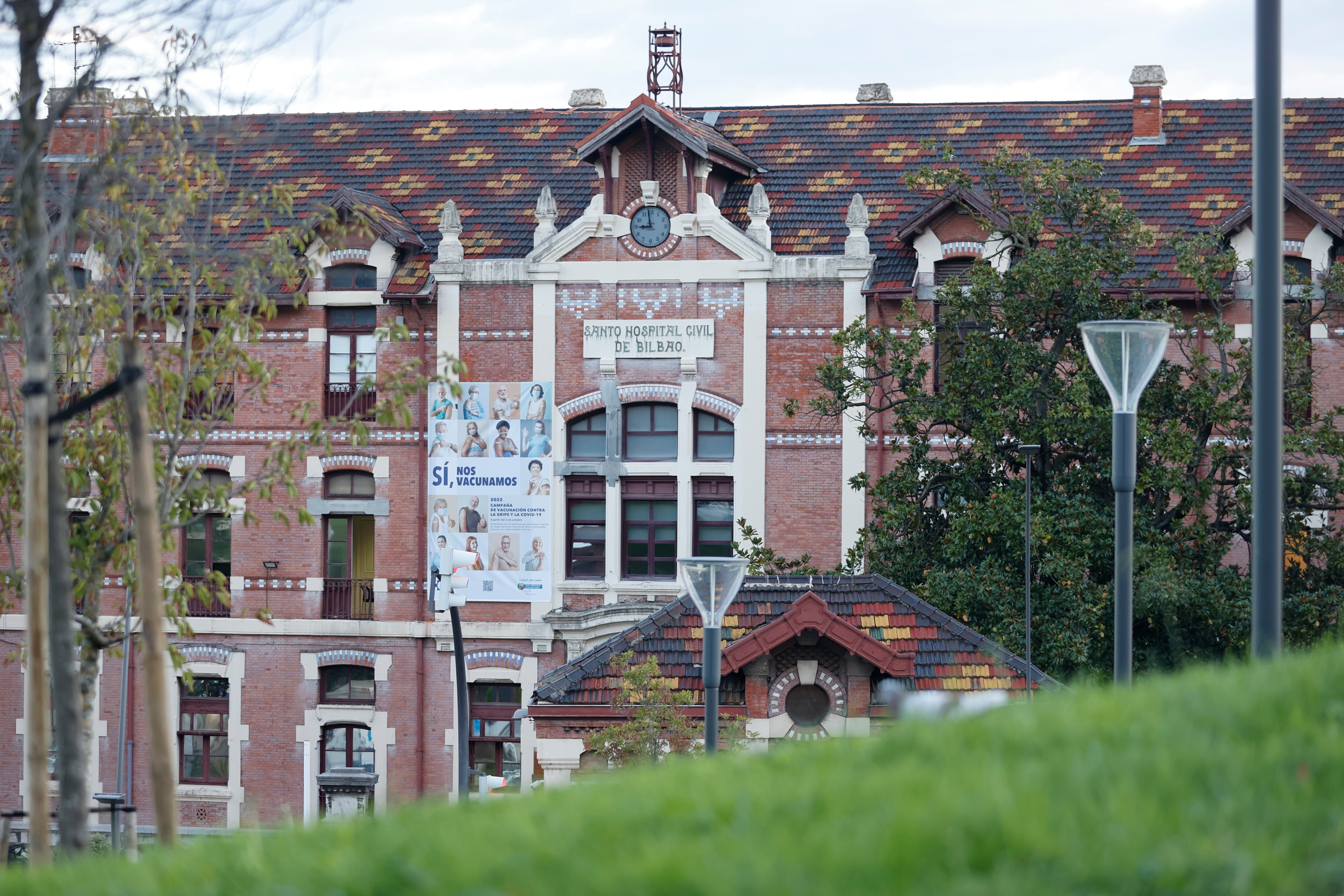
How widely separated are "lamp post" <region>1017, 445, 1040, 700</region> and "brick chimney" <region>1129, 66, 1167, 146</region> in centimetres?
1078

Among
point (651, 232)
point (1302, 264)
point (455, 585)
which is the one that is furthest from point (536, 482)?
point (1302, 264)

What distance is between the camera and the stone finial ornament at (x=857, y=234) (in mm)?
26906

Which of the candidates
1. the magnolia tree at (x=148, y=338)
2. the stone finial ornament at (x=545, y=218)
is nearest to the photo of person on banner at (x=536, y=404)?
the stone finial ornament at (x=545, y=218)

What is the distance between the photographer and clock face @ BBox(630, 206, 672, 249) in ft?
91.0

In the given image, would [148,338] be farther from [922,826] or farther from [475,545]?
[475,545]

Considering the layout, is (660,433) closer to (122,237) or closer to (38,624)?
(122,237)

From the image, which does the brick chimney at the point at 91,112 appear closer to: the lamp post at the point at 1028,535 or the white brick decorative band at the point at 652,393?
the lamp post at the point at 1028,535

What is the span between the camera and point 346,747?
94.4 ft

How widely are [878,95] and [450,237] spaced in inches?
410

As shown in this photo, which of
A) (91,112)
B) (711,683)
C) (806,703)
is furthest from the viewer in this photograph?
(806,703)

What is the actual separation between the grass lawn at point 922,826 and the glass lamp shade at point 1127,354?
14.7ft

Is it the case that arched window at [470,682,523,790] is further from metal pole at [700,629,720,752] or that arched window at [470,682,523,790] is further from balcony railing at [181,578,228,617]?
metal pole at [700,629,720,752]

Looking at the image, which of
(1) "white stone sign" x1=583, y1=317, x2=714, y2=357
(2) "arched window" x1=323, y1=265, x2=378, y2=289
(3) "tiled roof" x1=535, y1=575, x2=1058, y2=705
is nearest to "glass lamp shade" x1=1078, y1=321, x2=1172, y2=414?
(3) "tiled roof" x1=535, y1=575, x2=1058, y2=705

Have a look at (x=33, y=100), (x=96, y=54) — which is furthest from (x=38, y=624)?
(x=96, y=54)
